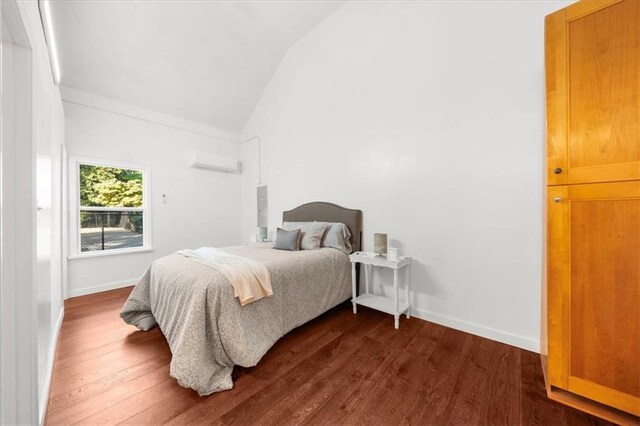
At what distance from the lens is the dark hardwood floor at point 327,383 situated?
1359mm

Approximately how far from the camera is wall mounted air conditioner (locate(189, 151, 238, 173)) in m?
4.29

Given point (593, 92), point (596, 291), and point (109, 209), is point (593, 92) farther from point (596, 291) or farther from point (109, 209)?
point (109, 209)

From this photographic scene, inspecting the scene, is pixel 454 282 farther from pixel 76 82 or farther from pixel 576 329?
pixel 76 82

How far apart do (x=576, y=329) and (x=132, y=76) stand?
5.08m

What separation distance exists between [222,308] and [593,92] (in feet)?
8.04

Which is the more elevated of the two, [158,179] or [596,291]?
[158,179]

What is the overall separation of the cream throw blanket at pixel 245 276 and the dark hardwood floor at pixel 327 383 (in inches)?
19.7

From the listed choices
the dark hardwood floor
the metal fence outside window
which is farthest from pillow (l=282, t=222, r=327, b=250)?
the metal fence outside window

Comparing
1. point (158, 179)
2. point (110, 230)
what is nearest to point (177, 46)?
point (158, 179)

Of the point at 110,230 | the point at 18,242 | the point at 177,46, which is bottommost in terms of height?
the point at 110,230

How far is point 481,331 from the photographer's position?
2227 millimetres

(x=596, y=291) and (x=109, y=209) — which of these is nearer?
(x=596, y=291)

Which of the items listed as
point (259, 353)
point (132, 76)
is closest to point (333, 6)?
point (132, 76)

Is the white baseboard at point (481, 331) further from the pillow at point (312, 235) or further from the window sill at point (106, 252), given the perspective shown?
the window sill at point (106, 252)
